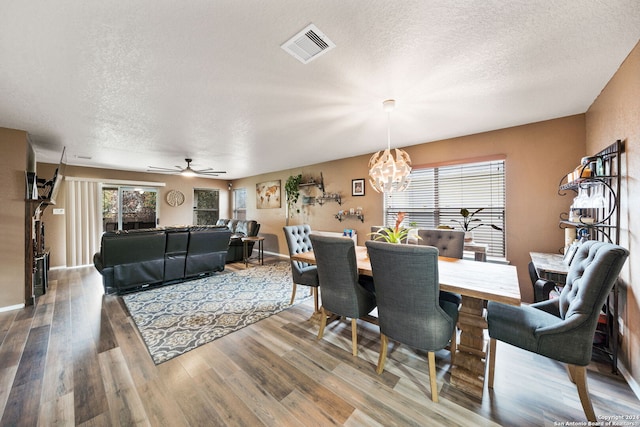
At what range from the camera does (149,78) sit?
202cm

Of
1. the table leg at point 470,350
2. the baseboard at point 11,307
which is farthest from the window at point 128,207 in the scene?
the table leg at point 470,350

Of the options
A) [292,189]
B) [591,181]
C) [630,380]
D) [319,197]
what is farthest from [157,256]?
[591,181]

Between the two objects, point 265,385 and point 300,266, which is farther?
point 300,266

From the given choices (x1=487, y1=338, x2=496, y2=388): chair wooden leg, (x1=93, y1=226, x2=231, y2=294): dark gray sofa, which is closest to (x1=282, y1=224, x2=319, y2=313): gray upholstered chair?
(x1=487, y1=338, x2=496, y2=388): chair wooden leg

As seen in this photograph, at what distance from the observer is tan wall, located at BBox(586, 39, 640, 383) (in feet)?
5.42

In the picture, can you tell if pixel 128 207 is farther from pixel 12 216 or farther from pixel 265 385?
pixel 265 385

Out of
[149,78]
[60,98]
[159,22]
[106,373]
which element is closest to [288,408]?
[106,373]

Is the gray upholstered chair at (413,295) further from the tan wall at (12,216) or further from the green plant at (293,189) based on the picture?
the tan wall at (12,216)

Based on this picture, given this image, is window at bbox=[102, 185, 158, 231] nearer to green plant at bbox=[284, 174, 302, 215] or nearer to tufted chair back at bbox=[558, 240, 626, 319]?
green plant at bbox=[284, 174, 302, 215]

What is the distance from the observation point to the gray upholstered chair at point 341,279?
1.95 metres

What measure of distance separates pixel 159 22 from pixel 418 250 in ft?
6.99

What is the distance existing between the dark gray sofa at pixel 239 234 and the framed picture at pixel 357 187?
294cm

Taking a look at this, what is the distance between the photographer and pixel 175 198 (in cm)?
713

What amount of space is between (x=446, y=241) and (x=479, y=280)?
1140mm
